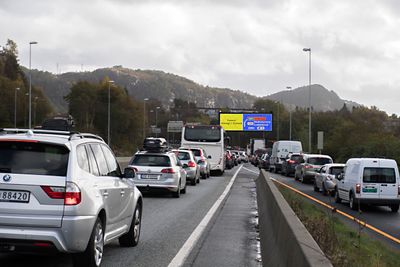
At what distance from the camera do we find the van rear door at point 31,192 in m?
7.30

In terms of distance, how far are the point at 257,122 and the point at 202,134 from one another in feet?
89.9

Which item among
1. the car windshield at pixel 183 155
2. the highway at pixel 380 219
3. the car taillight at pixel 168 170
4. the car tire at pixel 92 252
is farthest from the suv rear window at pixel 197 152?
the car tire at pixel 92 252

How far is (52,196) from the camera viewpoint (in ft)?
24.1

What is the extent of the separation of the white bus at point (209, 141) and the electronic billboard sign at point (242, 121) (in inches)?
979

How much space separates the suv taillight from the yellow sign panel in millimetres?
62593

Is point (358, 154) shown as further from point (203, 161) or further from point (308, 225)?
point (308, 225)

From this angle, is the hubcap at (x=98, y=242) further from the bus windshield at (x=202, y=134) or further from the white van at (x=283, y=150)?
the white van at (x=283, y=150)

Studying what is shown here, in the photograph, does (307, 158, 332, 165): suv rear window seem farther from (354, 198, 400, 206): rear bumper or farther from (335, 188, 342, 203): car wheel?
(354, 198, 400, 206): rear bumper

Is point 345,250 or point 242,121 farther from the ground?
point 242,121

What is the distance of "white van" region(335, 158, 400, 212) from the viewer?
20.6 meters

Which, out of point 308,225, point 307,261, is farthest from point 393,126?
point 307,261

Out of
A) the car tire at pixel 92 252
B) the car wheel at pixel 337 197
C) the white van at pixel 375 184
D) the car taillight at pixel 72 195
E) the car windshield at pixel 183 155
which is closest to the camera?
the car taillight at pixel 72 195

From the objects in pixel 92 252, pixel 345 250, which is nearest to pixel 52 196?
pixel 92 252

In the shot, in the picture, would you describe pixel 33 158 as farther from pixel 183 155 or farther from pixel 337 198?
pixel 183 155
